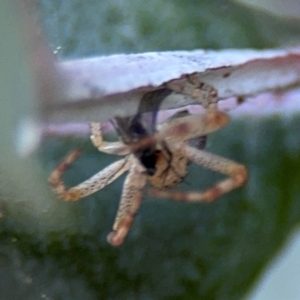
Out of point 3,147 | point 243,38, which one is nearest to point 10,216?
point 3,147

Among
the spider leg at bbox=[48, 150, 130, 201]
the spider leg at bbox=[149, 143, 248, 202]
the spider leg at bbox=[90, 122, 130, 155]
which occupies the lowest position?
the spider leg at bbox=[149, 143, 248, 202]

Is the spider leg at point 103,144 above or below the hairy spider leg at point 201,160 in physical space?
above

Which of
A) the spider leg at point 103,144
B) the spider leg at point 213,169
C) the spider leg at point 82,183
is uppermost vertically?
the spider leg at point 103,144

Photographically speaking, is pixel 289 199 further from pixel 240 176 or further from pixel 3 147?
pixel 3 147
